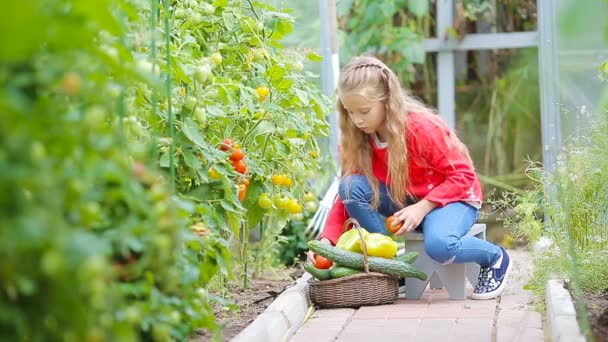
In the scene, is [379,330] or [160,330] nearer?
[160,330]

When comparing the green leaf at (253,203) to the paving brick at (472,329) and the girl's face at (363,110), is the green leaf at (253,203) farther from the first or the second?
the paving brick at (472,329)

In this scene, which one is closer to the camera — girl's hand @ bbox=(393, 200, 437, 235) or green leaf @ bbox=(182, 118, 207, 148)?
green leaf @ bbox=(182, 118, 207, 148)

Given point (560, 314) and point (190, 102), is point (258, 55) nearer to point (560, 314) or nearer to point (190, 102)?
point (190, 102)

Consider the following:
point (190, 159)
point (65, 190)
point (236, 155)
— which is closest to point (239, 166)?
point (236, 155)

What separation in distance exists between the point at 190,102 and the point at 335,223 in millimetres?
1480

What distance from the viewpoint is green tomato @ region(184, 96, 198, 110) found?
3.29 m

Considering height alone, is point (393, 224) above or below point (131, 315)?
below

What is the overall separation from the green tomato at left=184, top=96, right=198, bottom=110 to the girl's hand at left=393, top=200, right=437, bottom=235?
135 centimetres

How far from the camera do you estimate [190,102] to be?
10.8ft

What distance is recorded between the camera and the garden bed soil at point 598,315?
9.39 ft

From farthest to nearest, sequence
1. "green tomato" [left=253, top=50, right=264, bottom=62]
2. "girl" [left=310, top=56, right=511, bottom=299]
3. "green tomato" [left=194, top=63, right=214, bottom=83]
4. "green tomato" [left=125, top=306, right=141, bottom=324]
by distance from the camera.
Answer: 1. "girl" [left=310, top=56, right=511, bottom=299]
2. "green tomato" [left=253, top=50, right=264, bottom=62]
3. "green tomato" [left=194, top=63, right=214, bottom=83]
4. "green tomato" [left=125, top=306, right=141, bottom=324]

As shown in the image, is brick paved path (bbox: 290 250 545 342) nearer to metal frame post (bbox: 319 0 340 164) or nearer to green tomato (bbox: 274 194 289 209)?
green tomato (bbox: 274 194 289 209)

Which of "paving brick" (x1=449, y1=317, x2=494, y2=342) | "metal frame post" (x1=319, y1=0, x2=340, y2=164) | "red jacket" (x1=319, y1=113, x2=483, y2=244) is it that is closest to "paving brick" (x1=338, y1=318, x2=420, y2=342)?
"paving brick" (x1=449, y1=317, x2=494, y2=342)

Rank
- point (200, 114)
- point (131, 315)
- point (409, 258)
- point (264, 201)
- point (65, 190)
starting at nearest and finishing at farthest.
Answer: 1. point (65, 190)
2. point (131, 315)
3. point (200, 114)
4. point (264, 201)
5. point (409, 258)
